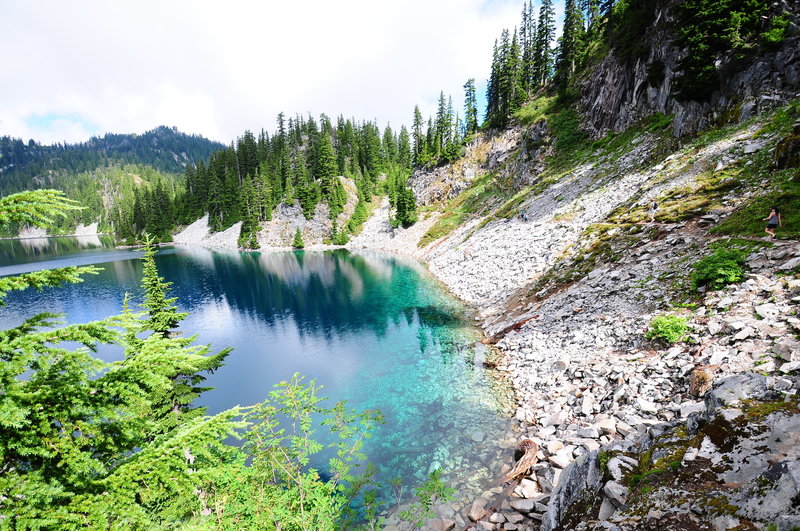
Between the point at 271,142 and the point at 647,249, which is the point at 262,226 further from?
the point at 647,249

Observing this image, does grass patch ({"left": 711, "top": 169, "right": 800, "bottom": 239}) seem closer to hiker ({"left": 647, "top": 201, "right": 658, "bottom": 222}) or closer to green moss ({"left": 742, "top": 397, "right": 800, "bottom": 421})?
hiker ({"left": 647, "top": 201, "right": 658, "bottom": 222})

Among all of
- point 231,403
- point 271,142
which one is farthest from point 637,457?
point 271,142

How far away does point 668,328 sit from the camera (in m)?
15.8

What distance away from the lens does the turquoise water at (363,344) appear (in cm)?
1722

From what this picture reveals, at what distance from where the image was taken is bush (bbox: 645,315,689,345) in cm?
1529

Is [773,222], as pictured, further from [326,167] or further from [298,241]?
[326,167]

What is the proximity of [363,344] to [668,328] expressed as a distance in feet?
73.1

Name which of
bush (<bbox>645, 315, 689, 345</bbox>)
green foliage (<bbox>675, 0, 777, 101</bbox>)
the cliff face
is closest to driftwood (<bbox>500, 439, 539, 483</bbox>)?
bush (<bbox>645, 315, 689, 345</bbox>)

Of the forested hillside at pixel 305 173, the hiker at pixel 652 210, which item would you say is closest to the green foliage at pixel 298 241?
the forested hillside at pixel 305 173

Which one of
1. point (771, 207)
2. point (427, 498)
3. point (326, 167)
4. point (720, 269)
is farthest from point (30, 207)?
point (326, 167)

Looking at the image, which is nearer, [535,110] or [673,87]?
[673,87]

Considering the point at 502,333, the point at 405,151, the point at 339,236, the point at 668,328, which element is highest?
the point at 405,151

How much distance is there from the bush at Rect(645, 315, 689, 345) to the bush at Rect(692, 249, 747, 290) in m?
2.37

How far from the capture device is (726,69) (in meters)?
30.7
